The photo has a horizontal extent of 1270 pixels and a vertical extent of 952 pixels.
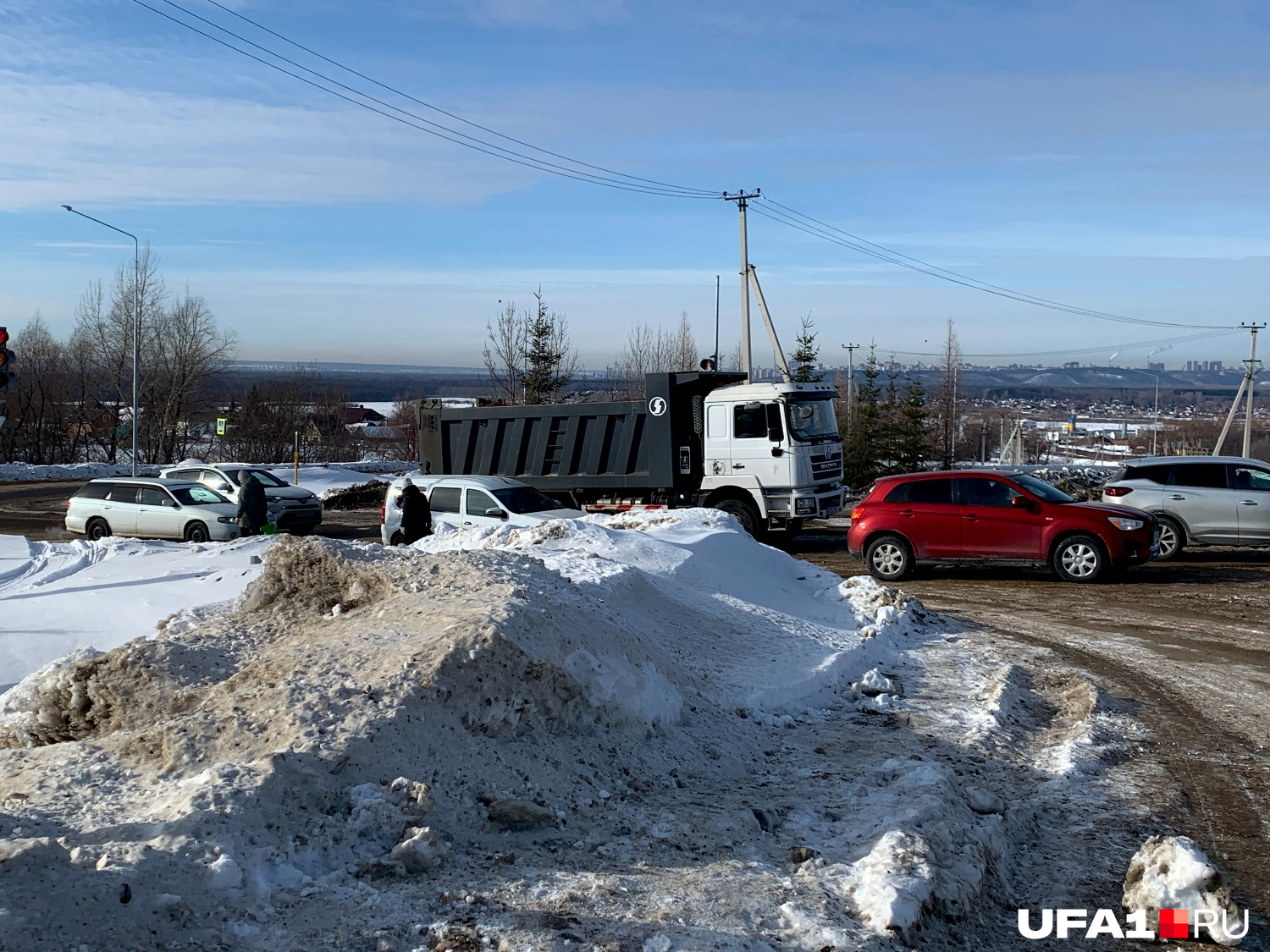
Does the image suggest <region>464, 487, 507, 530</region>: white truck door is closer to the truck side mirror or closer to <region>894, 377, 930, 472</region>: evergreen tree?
the truck side mirror

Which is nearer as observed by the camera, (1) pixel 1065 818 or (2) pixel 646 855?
(2) pixel 646 855

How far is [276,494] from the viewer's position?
23.9m

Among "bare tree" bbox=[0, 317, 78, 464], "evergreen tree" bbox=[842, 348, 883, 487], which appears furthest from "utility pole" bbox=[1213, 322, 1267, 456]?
"bare tree" bbox=[0, 317, 78, 464]

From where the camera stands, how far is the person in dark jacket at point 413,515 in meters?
16.8

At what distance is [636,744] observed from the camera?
6.55 meters

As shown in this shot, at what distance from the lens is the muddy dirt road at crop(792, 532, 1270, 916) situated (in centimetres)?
614

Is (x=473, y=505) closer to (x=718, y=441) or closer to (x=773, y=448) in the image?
(x=718, y=441)

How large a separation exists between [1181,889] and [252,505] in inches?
628

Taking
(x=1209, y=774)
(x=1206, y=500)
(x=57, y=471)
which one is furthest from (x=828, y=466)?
(x=57, y=471)

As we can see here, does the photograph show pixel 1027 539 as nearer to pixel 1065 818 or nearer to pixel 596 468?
pixel 596 468

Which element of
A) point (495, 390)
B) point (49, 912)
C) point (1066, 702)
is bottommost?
point (1066, 702)

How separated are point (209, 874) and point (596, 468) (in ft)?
52.8

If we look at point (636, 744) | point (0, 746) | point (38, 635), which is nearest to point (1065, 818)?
point (636, 744)

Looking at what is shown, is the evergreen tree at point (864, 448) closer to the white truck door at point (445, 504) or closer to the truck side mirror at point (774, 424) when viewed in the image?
Result: the truck side mirror at point (774, 424)
